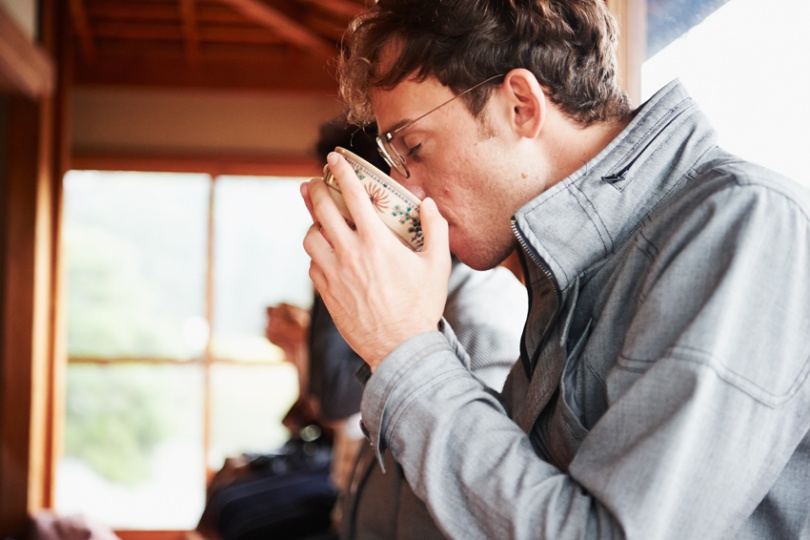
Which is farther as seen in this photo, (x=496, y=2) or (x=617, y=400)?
(x=496, y=2)

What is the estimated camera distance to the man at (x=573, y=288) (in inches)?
27.9

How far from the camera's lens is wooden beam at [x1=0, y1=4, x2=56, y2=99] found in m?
4.49

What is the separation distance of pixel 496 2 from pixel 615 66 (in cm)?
20

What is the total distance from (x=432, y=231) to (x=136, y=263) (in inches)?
271

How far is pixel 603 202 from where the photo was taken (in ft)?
3.05

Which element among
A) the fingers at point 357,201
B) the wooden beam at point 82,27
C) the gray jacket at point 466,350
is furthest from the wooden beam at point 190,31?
the fingers at point 357,201

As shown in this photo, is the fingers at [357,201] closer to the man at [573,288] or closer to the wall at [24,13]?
the man at [573,288]

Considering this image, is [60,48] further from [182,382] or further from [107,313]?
[182,382]

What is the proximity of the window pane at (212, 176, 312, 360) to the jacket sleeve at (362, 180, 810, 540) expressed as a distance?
259 inches

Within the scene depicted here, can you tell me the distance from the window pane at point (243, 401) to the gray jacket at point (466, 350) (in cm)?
580

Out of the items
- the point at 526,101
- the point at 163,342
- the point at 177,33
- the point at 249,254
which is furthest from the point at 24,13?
the point at 526,101

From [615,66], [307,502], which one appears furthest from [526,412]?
[307,502]

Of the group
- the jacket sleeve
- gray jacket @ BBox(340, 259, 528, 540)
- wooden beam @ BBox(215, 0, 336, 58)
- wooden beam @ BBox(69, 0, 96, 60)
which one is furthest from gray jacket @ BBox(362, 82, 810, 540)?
wooden beam @ BBox(69, 0, 96, 60)

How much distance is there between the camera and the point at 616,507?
702 millimetres
